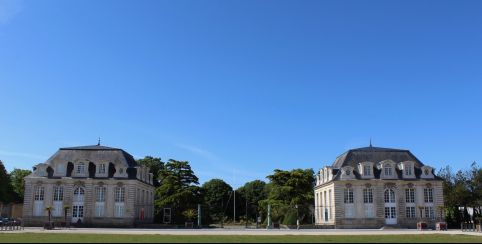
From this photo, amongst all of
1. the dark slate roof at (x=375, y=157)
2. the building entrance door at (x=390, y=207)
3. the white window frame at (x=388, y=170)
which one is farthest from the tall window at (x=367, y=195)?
the white window frame at (x=388, y=170)

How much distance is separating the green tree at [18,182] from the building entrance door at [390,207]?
56.6 m

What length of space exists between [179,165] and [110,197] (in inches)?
412

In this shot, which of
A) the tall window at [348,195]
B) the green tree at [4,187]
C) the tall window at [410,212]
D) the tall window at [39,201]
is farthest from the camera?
the green tree at [4,187]

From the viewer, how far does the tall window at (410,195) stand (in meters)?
56.6

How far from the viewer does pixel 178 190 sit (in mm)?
61656

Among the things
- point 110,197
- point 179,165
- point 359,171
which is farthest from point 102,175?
point 359,171

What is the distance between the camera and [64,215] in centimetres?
5444

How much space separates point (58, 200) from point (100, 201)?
455cm

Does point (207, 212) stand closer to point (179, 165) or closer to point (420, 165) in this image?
point (179, 165)

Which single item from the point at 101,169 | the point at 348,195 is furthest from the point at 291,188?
the point at 101,169

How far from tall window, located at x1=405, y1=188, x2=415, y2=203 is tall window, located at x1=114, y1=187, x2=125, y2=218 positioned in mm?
31939

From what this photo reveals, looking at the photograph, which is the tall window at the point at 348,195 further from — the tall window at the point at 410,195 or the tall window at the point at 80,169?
the tall window at the point at 80,169

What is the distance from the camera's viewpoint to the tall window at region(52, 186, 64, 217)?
5494 cm

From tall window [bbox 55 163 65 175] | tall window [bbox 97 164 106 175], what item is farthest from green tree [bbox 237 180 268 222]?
tall window [bbox 55 163 65 175]
